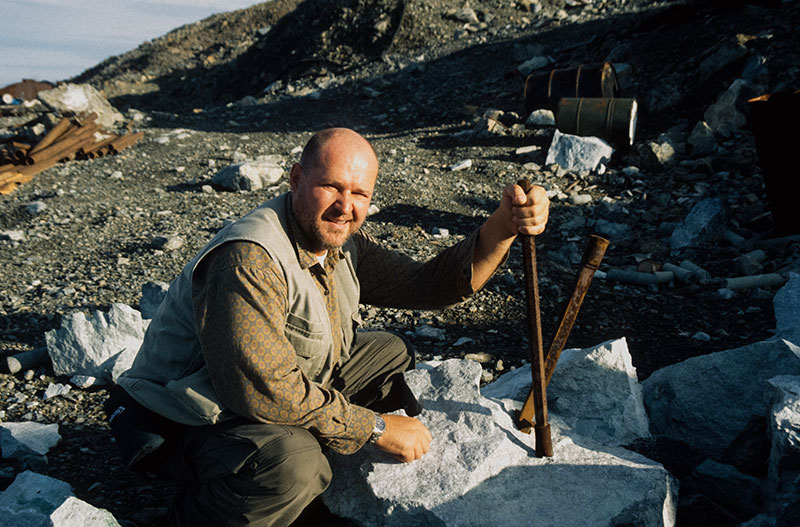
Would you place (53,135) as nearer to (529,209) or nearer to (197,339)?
(197,339)

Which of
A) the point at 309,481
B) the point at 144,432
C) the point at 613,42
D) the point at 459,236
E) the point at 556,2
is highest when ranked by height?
the point at 556,2

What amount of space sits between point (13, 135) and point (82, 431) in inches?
354

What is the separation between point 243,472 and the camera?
1827mm

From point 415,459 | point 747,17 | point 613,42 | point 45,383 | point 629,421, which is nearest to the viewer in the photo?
point 415,459

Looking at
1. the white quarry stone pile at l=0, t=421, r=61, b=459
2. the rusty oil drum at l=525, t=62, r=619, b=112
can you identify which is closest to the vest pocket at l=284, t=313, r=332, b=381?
the white quarry stone pile at l=0, t=421, r=61, b=459

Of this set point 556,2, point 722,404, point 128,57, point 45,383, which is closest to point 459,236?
point 722,404

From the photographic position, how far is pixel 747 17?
7672mm

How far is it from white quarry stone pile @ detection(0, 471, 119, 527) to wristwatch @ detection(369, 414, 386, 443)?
927mm

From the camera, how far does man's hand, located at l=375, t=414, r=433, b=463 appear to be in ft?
6.45

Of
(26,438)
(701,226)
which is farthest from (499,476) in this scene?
(701,226)

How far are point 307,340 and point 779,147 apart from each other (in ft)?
13.3

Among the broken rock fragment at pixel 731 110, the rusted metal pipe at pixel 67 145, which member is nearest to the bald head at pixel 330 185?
the broken rock fragment at pixel 731 110

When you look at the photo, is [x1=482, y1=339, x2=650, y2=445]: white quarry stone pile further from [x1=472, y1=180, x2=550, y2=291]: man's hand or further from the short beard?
the short beard

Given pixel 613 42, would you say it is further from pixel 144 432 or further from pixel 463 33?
pixel 144 432
